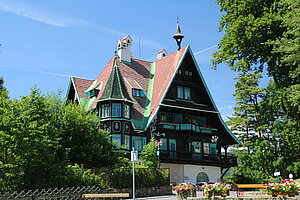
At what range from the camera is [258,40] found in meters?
29.5

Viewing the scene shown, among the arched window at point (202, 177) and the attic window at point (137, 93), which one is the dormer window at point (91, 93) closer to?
the attic window at point (137, 93)

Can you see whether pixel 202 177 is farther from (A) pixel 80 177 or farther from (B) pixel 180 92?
(A) pixel 80 177

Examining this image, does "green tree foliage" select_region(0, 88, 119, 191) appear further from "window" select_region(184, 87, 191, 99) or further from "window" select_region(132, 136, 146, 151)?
"window" select_region(184, 87, 191, 99)

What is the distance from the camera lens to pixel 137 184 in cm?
2825

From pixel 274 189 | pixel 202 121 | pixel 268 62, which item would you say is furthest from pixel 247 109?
pixel 274 189

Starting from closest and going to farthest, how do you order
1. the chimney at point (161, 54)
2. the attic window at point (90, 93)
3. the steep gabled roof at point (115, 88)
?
the steep gabled roof at point (115, 88) < the attic window at point (90, 93) < the chimney at point (161, 54)

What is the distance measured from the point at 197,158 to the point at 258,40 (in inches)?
652

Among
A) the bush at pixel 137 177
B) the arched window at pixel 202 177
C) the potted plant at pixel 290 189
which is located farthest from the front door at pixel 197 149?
the potted plant at pixel 290 189

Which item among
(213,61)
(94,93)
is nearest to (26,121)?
(213,61)

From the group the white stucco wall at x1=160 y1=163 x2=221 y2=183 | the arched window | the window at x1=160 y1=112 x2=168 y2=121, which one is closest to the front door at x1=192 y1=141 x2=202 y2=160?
the white stucco wall at x1=160 y1=163 x2=221 y2=183

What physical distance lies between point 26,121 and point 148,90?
22571mm

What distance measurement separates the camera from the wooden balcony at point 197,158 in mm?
39438

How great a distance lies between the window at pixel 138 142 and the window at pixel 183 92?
6.19 metres

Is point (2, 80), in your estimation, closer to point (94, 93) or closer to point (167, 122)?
point (94, 93)
